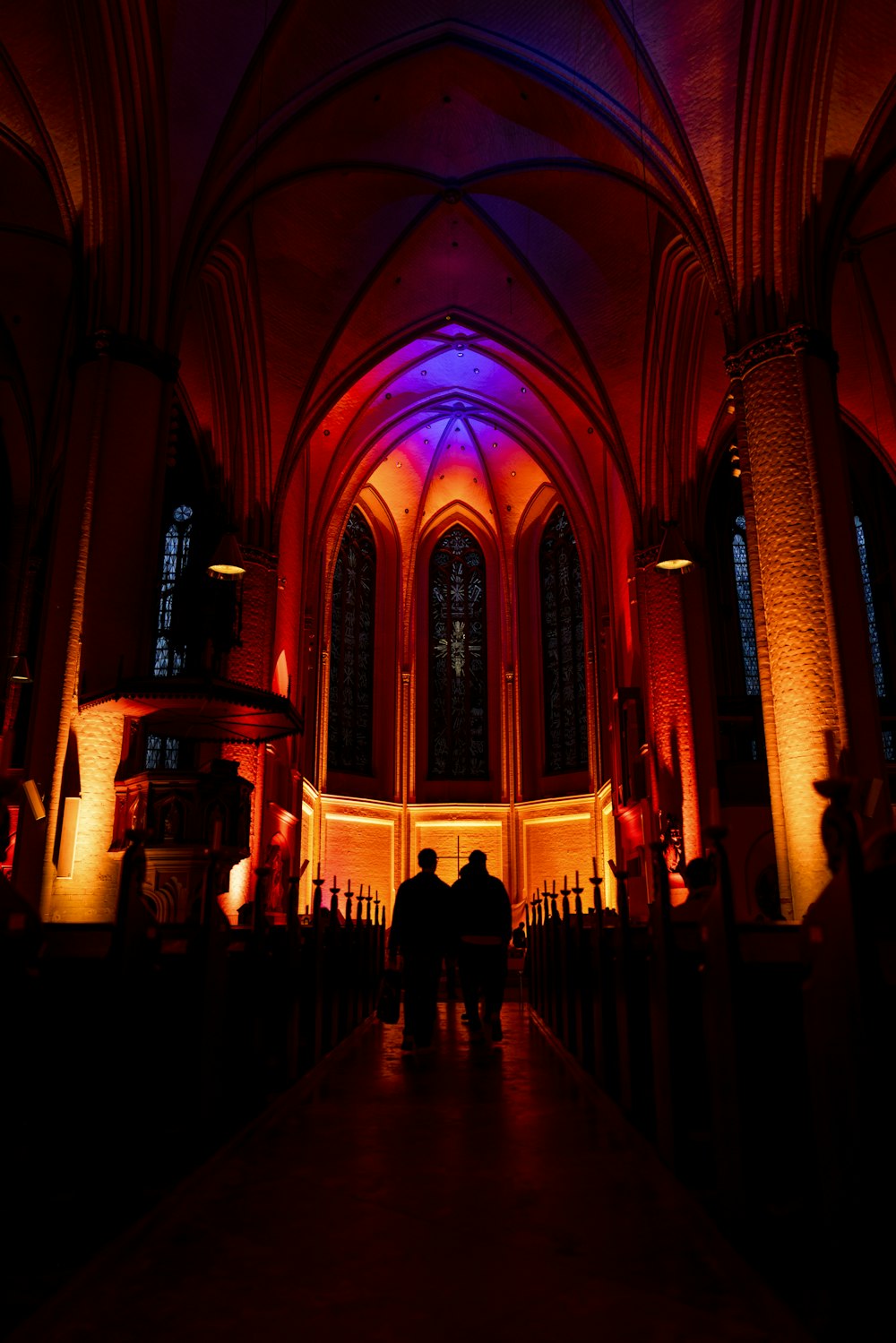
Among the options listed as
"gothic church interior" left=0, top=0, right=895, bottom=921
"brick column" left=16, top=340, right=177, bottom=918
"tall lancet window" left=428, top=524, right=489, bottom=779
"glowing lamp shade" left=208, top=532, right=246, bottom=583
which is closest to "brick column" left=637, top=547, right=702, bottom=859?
"gothic church interior" left=0, top=0, right=895, bottom=921

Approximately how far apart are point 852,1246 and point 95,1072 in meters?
2.55

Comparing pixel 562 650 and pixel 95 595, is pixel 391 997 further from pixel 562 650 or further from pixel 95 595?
pixel 562 650

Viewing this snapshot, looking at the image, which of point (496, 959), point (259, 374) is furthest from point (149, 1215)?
point (259, 374)

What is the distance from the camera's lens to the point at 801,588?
9.23 meters

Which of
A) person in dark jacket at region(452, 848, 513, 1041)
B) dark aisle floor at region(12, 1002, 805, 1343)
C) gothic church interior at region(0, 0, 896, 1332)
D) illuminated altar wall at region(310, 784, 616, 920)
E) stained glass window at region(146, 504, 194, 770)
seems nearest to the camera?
dark aisle floor at region(12, 1002, 805, 1343)

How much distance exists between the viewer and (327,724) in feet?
70.9

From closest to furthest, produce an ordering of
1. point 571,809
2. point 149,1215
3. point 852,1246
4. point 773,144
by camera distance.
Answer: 1. point 852,1246
2. point 149,1215
3. point 773,144
4. point 571,809

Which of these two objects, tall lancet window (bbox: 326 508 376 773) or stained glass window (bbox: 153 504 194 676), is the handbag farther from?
tall lancet window (bbox: 326 508 376 773)

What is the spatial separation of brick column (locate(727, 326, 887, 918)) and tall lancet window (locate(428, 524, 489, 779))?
45.2ft

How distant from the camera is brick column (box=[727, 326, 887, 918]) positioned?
8.77 metres

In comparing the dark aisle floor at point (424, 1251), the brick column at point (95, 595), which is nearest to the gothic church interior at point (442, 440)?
the brick column at point (95, 595)

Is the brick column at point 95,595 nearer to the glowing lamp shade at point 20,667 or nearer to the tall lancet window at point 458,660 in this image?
the glowing lamp shade at point 20,667

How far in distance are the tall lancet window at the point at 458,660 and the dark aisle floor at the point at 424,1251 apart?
739 inches

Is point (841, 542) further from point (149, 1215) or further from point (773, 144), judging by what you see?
point (149, 1215)
